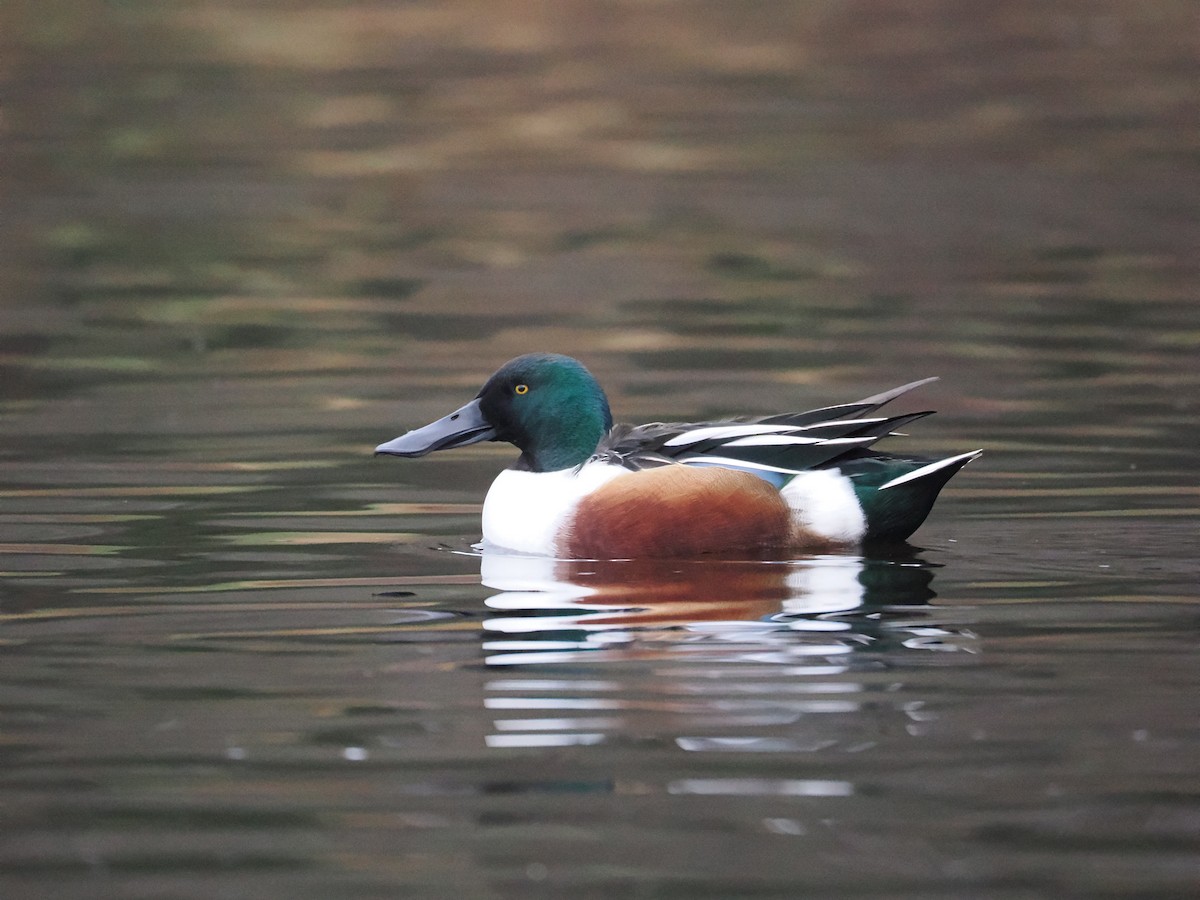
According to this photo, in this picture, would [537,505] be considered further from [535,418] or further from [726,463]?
[726,463]

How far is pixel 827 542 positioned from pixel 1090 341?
427cm

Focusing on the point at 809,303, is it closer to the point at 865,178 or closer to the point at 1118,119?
the point at 865,178

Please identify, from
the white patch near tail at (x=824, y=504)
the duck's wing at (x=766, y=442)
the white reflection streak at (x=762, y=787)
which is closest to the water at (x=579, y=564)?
the white reflection streak at (x=762, y=787)

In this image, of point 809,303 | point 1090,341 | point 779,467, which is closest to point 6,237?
point 809,303

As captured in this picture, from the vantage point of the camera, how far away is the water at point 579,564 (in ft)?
16.0

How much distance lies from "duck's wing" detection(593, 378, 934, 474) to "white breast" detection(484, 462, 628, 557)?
11cm

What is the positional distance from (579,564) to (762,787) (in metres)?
2.62

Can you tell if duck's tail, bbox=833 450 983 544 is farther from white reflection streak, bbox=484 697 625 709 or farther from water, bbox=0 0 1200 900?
white reflection streak, bbox=484 697 625 709

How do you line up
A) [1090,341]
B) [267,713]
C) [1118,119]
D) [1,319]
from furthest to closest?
1. [1118,119]
2. [1,319]
3. [1090,341]
4. [267,713]

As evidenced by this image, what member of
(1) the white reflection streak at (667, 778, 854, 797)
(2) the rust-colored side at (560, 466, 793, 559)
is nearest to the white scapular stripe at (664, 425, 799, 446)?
(2) the rust-colored side at (560, 466, 793, 559)

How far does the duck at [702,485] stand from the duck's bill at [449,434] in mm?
233

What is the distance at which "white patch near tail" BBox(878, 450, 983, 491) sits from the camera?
762 centimetres

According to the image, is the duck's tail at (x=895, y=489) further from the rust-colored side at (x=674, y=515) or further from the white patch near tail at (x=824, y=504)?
the rust-colored side at (x=674, y=515)

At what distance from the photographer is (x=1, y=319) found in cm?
1270
